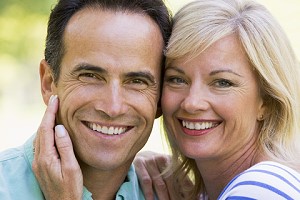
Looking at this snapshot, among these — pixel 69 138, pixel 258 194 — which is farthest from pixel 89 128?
pixel 258 194

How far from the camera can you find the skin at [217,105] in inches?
→ 119

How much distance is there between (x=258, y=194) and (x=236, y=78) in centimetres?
71

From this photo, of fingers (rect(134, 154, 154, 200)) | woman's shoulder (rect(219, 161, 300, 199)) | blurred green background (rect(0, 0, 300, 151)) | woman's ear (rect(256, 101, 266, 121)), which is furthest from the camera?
blurred green background (rect(0, 0, 300, 151))

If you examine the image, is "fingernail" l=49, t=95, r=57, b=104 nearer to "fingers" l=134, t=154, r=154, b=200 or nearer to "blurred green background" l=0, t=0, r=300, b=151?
"fingers" l=134, t=154, r=154, b=200

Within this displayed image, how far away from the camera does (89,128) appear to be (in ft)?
9.97

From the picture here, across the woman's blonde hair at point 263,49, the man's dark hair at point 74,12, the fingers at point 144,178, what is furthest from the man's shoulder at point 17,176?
the woman's blonde hair at point 263,49

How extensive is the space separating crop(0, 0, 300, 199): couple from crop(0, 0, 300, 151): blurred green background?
Answer: 629 cm

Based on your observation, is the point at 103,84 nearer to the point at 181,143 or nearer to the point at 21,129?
the point at 181,143

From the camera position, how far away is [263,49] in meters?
3.07

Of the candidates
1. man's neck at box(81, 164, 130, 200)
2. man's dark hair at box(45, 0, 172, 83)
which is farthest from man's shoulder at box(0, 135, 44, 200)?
man's dark hair at box(45, 0, 172, 83)

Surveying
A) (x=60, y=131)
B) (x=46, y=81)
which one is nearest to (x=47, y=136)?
(x=60, y=131)

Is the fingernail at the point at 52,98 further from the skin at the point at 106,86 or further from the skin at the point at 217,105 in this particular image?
the skin at the point at 217,105

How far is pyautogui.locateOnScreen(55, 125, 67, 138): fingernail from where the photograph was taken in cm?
299

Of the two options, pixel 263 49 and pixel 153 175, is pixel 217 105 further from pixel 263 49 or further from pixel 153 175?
pixel 153 175
